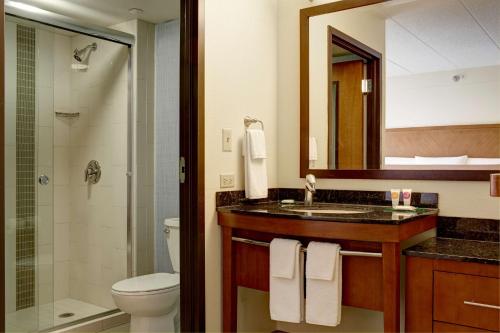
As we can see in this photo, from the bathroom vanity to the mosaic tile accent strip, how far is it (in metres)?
1.24

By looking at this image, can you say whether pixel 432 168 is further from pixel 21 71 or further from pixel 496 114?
pixel 21 71

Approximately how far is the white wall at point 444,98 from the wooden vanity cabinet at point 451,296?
735mm

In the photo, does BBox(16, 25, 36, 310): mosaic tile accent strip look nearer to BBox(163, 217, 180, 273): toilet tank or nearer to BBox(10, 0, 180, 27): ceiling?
BBox(10, 0, 180, 27): ceiling

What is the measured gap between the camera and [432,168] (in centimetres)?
219

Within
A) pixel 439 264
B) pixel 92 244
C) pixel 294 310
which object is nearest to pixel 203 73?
pixel 294 310

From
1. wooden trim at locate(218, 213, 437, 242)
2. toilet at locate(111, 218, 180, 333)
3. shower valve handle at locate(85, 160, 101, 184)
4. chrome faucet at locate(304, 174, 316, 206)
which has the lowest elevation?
toilet at locate(111, 218, 180, 333)

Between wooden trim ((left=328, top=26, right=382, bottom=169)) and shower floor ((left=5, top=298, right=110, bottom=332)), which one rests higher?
wooden trim ((left=328, top=26, right=382, bottom=169))

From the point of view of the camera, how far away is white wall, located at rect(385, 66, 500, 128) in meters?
2.05

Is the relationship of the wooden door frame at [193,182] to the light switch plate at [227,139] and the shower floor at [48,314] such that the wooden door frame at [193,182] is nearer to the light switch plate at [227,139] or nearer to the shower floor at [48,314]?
the light switch plate at [227,139]

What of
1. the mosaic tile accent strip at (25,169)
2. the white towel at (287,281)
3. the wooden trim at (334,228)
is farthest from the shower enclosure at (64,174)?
the white towel at (287,281)

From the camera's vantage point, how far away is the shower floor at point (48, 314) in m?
2.62

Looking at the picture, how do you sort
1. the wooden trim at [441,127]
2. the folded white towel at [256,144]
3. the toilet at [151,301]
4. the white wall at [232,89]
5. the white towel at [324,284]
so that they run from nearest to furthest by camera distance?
the white towel at [324,284], the wooden trim at [441,127], the white wall at [232,89], the folded white towel at [256,144], the toilet at [151,301]

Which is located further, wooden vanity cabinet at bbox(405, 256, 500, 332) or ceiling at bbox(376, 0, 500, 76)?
ceiling at bbox(376, 0, 500, 76)

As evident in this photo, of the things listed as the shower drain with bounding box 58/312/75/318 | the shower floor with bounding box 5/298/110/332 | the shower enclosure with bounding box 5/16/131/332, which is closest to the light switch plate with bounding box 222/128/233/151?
the shower enclosure with bounding box 5/16/131/332
